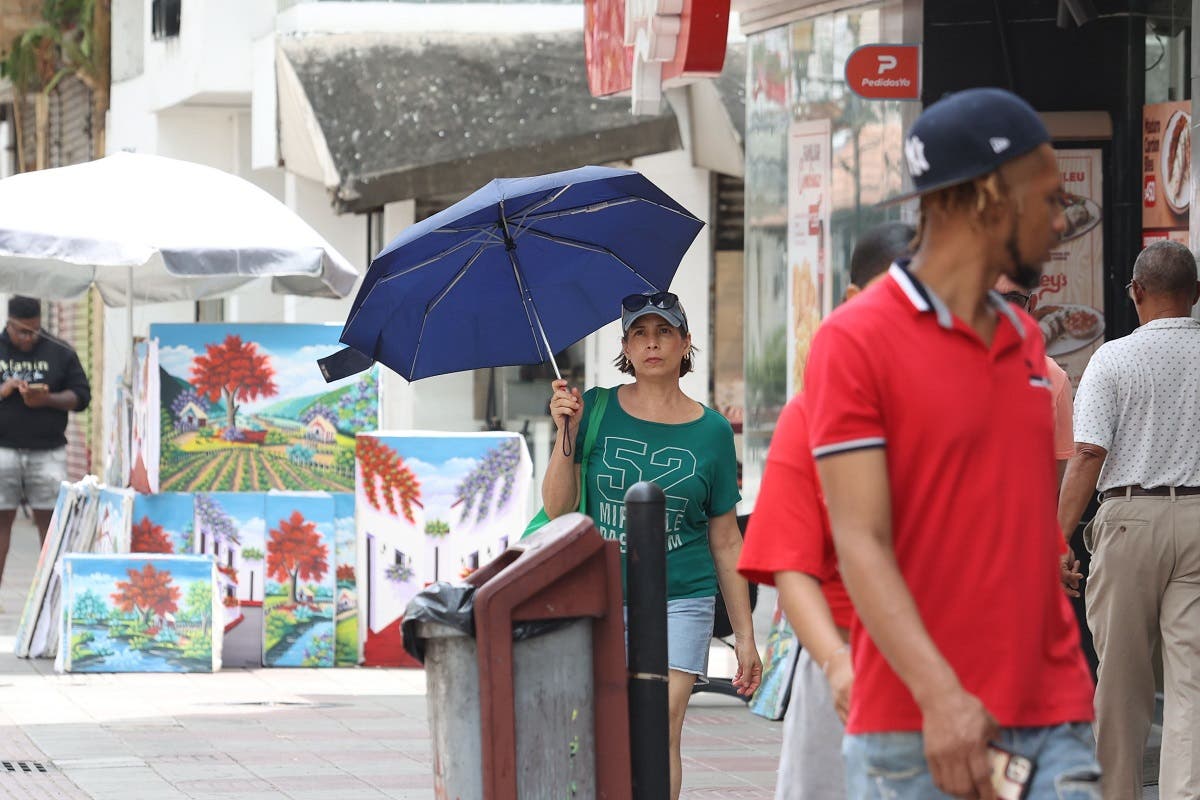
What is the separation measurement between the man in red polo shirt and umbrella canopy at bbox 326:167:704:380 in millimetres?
3400

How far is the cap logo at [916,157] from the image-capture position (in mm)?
3154

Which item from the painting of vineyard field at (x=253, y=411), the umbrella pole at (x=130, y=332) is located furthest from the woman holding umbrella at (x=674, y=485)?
the umbrella pole at (x=130, y=332)

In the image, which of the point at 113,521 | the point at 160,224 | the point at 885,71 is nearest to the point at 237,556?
the point at 113,521

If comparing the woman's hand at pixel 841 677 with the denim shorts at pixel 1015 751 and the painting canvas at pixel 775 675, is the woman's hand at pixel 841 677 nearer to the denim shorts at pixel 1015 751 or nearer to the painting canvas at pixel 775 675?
the denim shorts at pixel 1015 751

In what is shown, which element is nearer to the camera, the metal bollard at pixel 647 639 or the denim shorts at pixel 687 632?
the metal bollard at pixel 647 639

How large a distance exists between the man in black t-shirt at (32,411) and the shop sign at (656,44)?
148 inches

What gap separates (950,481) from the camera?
312 cm

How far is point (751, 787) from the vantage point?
7902 millimetres

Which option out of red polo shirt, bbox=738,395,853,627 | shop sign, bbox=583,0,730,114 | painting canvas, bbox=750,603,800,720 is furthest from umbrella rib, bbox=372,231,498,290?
shop sign, bbox=583,0,730,114

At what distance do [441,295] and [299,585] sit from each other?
477cm

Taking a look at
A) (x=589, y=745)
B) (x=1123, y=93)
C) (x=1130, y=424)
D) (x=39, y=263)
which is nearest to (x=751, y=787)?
(x=1130, y=424)

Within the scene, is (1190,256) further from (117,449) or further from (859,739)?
(117,449)

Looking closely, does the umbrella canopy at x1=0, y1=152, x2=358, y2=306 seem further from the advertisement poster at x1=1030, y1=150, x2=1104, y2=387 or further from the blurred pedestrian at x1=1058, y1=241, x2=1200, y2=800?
the blurred pedestrian at x1=1058, y1=241, x2=1200, y2=800

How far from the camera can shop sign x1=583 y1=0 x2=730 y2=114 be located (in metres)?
10.6
